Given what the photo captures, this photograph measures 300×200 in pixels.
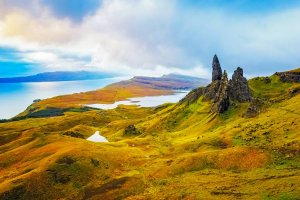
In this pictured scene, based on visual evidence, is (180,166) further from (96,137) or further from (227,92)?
(96,137)

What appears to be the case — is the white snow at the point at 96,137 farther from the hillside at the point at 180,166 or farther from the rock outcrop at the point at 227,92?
the rock outcrop at the point at 227,92

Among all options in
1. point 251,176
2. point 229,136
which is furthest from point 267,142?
point 251,176

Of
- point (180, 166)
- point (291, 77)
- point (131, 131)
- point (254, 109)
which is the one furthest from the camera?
point (291, 77)

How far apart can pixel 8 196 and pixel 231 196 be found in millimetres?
43858

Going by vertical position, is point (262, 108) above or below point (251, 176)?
above

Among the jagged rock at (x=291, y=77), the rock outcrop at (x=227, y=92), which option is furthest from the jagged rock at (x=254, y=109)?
the jagged rock at (x=291, y=77)

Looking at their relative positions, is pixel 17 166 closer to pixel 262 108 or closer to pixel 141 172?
pixel 141 172

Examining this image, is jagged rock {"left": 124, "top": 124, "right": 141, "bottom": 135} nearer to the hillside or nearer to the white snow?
the white snow

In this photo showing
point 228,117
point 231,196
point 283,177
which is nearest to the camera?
point 231,196

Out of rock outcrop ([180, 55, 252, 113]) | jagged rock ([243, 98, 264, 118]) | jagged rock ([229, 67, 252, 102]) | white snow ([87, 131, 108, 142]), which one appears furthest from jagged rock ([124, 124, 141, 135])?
jagged rock ([243, 98, 264, 118])

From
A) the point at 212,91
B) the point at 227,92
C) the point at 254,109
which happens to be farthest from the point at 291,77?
the point at 254,109

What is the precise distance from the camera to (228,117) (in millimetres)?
130375

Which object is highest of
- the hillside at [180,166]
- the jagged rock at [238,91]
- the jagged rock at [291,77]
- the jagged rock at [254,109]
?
the jagged rock at [291,77]

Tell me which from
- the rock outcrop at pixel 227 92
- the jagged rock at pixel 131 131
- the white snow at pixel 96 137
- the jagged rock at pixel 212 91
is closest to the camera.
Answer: the rock outcrop at pixel 227 92
